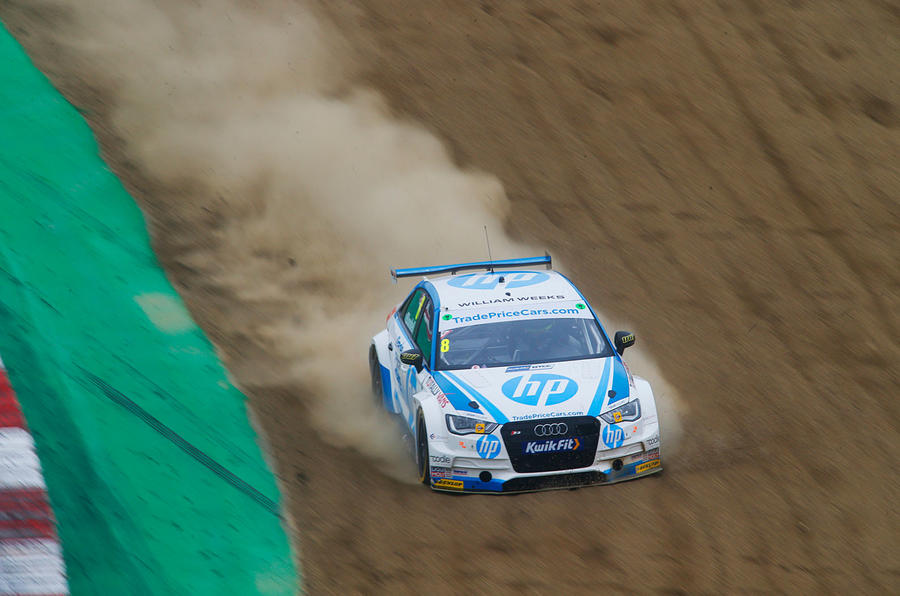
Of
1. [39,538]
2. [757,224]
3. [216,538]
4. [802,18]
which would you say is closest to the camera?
[39,538]

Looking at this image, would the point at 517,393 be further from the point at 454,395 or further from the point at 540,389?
the point at 454,395

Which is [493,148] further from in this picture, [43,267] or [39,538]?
[39,538]

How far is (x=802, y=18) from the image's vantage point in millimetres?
16234

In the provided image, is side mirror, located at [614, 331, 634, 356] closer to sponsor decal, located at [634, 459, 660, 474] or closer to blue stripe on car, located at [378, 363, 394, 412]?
sponsor decal, located at [634, 459, 660, 474]

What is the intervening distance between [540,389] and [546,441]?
47 centimetres

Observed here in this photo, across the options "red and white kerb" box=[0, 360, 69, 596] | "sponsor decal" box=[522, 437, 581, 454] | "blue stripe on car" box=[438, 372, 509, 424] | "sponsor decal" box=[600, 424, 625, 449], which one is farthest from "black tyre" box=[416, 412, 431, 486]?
"red and white kerb" box=[0, 360, 69, 596]

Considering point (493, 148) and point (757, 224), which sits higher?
point (757, 224)

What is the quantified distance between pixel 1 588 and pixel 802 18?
561 inches

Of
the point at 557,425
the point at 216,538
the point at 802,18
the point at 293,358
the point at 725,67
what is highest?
the point at 802,18

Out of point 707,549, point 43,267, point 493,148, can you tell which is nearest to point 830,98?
point 493,148

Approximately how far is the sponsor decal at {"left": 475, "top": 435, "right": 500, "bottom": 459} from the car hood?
15 centimetres

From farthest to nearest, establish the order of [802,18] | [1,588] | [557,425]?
[802,18], [557,425], [1,588]

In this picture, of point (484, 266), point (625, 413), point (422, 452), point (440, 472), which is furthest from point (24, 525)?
point (484, 266)

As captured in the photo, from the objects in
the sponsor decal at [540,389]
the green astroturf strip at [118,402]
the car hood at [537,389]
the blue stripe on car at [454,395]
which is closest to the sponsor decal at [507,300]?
the car hood at [537,389]
